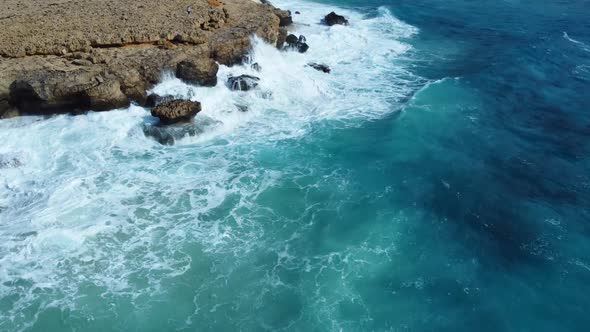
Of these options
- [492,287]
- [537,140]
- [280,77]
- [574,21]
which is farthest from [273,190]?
[574,21]

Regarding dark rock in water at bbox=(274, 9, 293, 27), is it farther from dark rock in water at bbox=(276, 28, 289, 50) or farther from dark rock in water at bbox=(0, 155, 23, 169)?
dark rock in water at bbox=(0, 155, 23, 169)

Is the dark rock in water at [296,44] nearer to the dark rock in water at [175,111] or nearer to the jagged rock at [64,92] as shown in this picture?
the dark rock in water at [175,111]

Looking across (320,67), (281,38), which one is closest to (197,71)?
(320,67)

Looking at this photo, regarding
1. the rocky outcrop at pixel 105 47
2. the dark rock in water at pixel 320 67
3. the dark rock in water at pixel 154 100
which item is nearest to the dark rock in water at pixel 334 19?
the rocky outcrop at pixel 105 47

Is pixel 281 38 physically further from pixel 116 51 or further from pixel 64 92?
pixel 64 92

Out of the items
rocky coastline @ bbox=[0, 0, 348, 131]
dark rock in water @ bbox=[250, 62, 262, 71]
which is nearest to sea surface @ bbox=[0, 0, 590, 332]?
dark rock in water @ bbox=[250, 62, 262, 71]

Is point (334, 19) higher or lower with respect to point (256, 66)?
higher
